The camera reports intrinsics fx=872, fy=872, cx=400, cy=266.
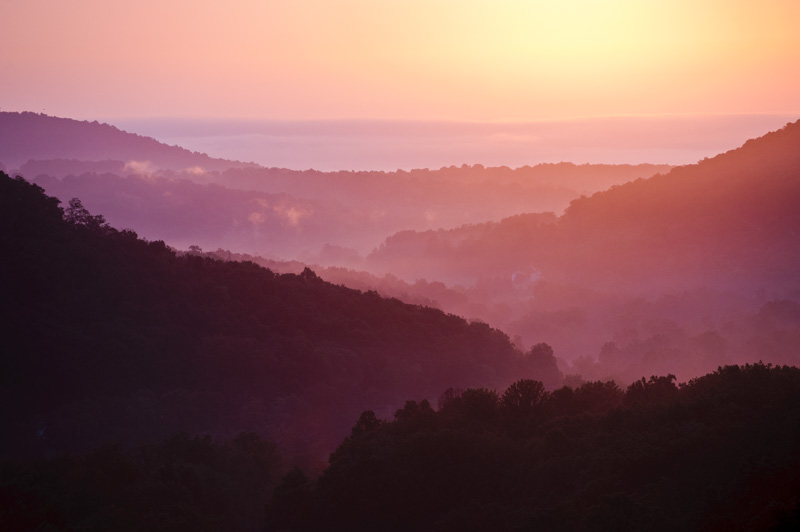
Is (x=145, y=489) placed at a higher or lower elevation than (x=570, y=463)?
lower

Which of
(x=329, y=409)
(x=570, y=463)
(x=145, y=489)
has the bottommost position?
(x=145, y=489)

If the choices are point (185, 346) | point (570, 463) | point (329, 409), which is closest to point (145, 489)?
point (570, 463)

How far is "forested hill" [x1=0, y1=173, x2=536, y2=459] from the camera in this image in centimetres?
4708

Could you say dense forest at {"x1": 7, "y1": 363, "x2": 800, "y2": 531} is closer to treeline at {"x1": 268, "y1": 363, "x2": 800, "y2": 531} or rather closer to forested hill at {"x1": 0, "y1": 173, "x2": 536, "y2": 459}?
treeline at {"x1": 268, "y1": 363, "x2": 800, "y2": 531}

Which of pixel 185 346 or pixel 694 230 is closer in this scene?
pixel 185 346

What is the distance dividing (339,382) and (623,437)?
90.6 feet

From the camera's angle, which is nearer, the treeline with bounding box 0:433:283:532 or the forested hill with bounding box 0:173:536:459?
the treeline with bounding box 0:433:283:532

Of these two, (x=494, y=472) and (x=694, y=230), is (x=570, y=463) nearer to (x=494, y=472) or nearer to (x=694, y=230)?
(x=494, y=472)

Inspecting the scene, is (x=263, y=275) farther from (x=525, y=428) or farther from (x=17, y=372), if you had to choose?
(x=525, y=428)

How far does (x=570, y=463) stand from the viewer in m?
30.5

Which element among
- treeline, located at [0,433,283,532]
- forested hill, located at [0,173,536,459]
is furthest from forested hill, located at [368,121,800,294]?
treeline, located at [0,433,283,532]

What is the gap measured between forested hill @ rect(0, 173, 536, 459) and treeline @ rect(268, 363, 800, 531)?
44.0 ft

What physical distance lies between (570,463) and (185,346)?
3140cm

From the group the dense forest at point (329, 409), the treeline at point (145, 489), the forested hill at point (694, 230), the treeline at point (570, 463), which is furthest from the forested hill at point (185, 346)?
the forested hill at point (694, 230)
